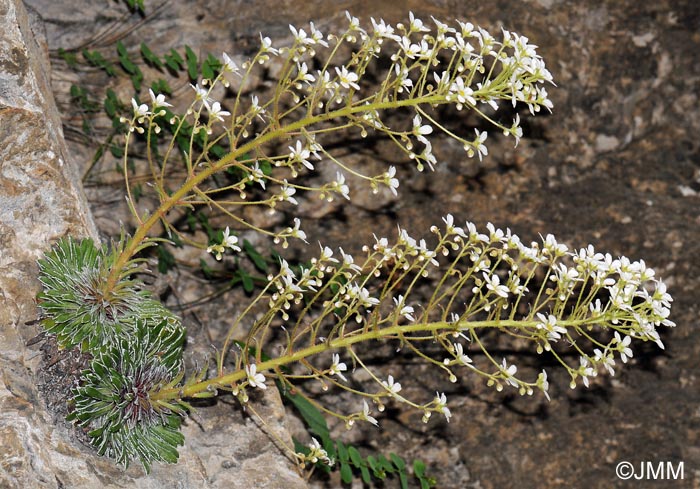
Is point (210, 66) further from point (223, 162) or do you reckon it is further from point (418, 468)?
point (418, 468)

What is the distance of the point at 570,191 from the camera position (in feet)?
13.4

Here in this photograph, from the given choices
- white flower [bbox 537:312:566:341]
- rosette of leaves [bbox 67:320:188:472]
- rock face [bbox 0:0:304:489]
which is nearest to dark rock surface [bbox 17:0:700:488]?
rock face [bbox 0:0:304:489]

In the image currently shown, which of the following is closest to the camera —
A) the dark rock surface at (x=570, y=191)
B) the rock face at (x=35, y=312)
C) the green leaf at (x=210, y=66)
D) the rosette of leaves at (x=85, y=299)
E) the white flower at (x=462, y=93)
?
the white flower at (x=462, y=93)

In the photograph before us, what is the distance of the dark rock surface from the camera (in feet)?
12.7

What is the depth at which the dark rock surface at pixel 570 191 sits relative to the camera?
152 inches

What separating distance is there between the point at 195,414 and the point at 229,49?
1676 millimetres

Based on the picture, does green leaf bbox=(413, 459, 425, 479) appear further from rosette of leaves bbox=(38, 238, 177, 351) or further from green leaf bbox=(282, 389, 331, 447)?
rosette of leaves bbox=(38, 238, 177, 351)

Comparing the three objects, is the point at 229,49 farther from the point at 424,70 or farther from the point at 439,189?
the point at 424,70

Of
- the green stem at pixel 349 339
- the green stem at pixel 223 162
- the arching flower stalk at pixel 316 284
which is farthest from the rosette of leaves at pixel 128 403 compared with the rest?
the green stem at pixel 223 162

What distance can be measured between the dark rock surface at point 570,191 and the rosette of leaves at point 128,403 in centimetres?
125

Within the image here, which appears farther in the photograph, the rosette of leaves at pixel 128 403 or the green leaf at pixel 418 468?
the green leaf at pixel 418 468

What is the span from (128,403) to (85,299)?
0.36m

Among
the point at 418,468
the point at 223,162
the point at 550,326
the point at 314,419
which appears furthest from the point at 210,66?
the point at 550,326

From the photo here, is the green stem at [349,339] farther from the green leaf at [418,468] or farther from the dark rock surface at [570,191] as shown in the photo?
the dark rock surface at [570,191]
